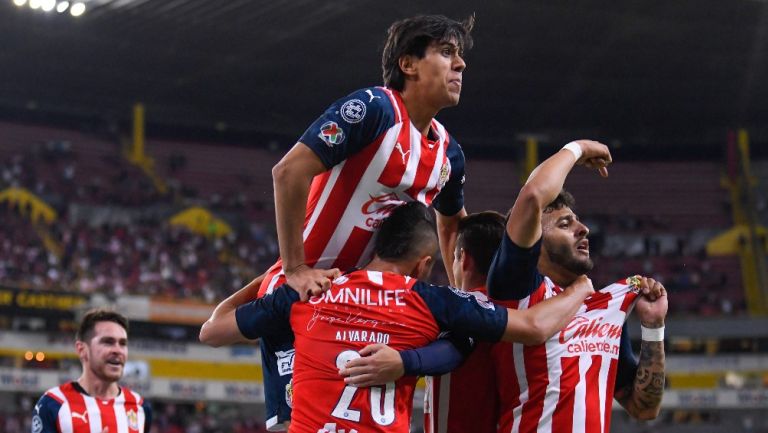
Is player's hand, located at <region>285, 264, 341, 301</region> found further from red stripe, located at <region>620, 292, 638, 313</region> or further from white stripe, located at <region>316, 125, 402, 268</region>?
red stripe, located at <region>620, 292, 638, 313</region>

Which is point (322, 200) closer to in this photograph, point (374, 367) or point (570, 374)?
point (374, 367)

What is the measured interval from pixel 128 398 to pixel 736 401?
95.0 ft

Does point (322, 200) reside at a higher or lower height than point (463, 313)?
higher

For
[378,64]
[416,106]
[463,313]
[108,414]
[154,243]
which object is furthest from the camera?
[378,64]

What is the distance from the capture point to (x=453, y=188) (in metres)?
5.72

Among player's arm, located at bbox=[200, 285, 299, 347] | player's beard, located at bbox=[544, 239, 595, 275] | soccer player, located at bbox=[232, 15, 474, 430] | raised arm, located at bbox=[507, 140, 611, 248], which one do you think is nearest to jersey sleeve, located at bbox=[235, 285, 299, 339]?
player's arm, located at bbox=[200, 285, 299, 347]

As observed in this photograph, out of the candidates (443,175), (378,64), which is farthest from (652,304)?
(378,64)

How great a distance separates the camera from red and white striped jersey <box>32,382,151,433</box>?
7707 millimetres

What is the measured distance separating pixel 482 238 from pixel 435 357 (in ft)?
2.43

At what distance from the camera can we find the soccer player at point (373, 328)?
4406 millimetres

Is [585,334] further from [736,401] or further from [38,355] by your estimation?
[736,401]

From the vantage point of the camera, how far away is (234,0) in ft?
94.1

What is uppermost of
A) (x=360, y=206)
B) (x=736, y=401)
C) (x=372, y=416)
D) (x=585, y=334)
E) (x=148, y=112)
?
(x=148, y=112)

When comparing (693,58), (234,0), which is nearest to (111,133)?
(234,0)
